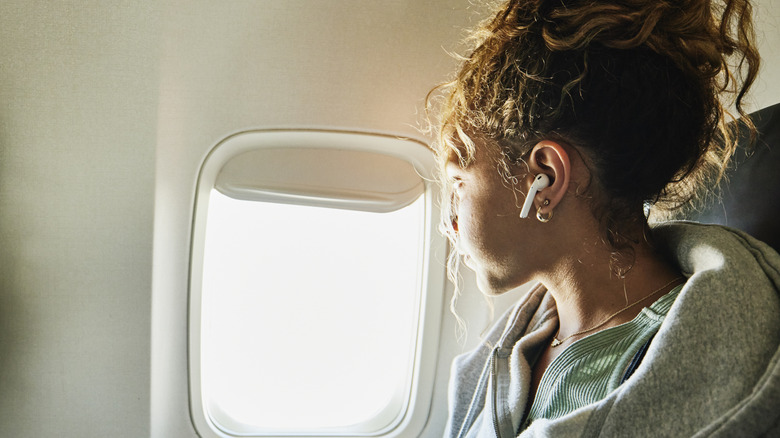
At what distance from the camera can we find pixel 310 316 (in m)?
1.99

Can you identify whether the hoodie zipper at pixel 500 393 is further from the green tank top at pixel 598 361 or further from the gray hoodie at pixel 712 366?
the gray hoodie at pixel 712 366

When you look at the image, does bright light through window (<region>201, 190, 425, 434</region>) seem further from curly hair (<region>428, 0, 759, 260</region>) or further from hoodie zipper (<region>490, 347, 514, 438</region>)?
curly hair (<region>428, 0, 759, 260</region>)

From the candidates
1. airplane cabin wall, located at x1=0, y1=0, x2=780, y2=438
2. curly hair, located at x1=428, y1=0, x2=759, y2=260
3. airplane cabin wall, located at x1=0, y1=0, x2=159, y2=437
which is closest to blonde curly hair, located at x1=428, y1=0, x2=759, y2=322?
curly hair, located at x1=428, y1=0, x2=759, y2=260

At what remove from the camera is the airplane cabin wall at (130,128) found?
1541mm

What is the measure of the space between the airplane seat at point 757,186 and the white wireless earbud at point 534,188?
14.1 inches

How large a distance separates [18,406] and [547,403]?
1378 mm

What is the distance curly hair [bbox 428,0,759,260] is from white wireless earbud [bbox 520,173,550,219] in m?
0.05

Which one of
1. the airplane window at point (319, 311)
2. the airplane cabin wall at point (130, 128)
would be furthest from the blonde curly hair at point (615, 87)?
the airplane window at point (319, 311)

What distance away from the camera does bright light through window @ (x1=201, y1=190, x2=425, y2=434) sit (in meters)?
1.90

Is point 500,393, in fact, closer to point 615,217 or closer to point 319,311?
point 615,217

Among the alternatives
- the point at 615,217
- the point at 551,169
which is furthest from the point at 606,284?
the point at 551,169

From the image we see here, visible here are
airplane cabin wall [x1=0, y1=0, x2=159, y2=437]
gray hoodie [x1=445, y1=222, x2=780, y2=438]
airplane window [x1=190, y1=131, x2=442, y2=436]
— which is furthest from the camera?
airplane window [x1=190, y1=131, x2=442, y2=436]

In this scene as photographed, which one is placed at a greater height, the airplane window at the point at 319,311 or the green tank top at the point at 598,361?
the green tank top at the point at 598,361

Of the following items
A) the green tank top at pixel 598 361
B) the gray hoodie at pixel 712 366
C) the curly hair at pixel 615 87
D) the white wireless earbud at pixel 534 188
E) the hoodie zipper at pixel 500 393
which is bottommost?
the hoodie zipper at pixel 500 393
